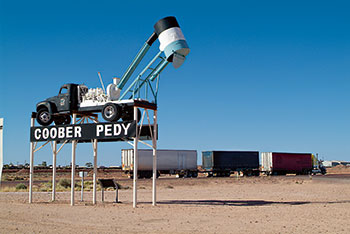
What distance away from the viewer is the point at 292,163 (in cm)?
7138

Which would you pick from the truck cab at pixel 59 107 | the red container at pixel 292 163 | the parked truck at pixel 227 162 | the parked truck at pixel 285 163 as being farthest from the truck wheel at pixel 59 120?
the red container at pixel 292 163

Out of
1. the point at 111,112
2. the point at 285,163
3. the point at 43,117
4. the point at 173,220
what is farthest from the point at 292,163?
the point at 173,220

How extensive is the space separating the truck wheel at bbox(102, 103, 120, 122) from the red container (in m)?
53.3

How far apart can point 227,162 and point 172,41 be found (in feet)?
160

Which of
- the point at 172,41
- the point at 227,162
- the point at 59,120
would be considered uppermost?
the point at 172,41

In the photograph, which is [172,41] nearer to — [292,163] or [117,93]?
[117,93]

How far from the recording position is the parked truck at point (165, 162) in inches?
2254

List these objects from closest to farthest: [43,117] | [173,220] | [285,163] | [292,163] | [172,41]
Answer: [173,220], [172,41], [43,117], [285,163], [292,163]

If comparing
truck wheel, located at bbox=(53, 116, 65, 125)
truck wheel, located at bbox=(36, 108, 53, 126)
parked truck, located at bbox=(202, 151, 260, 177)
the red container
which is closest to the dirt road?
truck wheel, located at bbox=(36, 108, 53, 126)

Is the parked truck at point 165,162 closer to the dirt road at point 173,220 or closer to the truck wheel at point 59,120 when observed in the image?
the truck wheel at point 59,120

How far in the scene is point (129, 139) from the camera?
19141mm

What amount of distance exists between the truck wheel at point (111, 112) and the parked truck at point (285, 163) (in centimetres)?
5297

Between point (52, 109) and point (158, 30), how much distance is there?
680 cm

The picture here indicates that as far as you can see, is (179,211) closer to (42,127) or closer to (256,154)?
(42,127)
